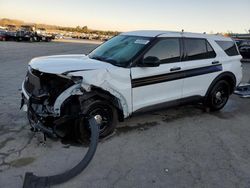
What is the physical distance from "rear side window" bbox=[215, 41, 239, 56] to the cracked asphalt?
5.33 ft

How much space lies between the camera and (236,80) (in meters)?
6.79

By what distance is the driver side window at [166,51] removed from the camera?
508 centimetres

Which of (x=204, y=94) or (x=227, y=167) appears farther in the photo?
(x=204, y=94)

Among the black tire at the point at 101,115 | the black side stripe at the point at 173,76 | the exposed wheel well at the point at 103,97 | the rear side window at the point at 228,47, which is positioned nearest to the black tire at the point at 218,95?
the black side stripe at the point at 173,76

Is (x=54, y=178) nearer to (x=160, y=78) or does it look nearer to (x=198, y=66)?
(x=160, y=78)

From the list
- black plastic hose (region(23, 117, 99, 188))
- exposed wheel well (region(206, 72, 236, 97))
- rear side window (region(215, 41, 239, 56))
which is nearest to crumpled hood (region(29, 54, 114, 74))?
black plastic hose (region(23, 117, 99, 188))

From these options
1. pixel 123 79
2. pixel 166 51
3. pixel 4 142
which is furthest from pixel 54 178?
pixel 166 51

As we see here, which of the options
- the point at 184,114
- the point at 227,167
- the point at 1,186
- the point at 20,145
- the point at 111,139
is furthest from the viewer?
the point at 184,114

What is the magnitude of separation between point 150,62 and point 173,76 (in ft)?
2.58

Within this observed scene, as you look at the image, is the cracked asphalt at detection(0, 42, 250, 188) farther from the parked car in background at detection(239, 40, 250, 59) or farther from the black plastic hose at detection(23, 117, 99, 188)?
the parked car in background at detection(239, 40, 250, 59)

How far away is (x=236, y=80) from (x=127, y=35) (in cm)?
298

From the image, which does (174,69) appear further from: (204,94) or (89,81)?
(89,81)

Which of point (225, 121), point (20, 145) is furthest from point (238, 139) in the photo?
point (20, 145)

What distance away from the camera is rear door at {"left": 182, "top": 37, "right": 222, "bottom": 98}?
221 inches
